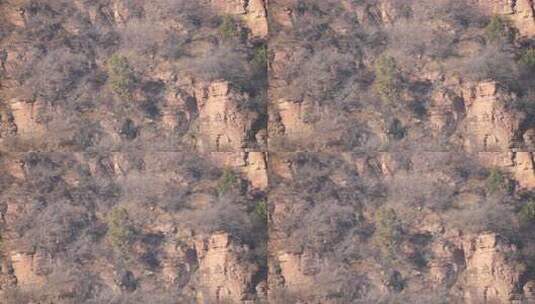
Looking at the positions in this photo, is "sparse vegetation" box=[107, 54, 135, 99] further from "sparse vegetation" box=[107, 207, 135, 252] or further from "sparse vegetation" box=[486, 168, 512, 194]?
"sparse vegetation" box=[486, 168, 512, 194]

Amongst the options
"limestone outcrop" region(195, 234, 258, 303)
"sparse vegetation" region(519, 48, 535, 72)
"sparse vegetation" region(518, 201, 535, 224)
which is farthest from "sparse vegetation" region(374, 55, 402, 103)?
"limestone outcrop" region(195, 234, 258, 303)

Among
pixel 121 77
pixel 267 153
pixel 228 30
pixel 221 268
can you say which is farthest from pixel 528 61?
pixel 121 77

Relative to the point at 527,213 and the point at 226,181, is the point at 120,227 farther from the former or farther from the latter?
the point at 527,213

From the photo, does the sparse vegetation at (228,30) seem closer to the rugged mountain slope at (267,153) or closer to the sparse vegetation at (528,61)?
the rugged mountain slope at (267,153)

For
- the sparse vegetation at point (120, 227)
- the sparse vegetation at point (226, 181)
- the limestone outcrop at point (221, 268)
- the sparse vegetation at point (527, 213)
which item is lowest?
the limestone outcrop at point (221, 268)

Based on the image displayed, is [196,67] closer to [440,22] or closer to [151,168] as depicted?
[151,168]

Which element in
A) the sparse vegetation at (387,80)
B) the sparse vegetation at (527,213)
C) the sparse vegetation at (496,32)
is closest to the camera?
the sparse vegetation at (527,213)

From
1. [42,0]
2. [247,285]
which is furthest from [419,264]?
[42,0]

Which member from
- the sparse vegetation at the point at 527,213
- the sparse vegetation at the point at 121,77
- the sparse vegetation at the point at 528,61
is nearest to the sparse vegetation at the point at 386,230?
the sparse vegetation at the point at 527,213
